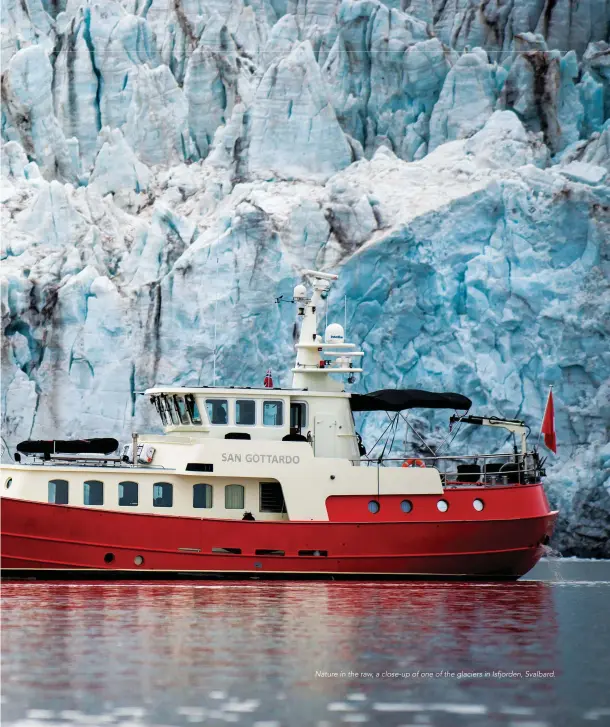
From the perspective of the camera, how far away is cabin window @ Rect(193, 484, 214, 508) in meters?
21.6

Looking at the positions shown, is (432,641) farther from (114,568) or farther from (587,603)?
(114,568)

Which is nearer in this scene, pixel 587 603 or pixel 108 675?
pixel 108 675

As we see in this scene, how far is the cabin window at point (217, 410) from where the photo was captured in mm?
21922

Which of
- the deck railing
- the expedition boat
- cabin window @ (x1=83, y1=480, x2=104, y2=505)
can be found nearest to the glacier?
the deck railing

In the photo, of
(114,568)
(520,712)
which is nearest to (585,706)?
(520,712)

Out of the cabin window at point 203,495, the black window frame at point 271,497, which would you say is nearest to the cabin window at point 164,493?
the cabin window at point 203,495

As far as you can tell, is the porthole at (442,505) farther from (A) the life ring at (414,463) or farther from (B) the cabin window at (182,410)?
(B) the cabin window at (182,410)

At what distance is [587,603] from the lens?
19.0 m

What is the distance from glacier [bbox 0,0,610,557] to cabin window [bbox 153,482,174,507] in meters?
11.3

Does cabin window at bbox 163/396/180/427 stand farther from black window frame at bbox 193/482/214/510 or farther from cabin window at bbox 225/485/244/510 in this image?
cabin window at bbox 225/485/244/510

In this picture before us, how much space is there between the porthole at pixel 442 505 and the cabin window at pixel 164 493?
14.4 ft

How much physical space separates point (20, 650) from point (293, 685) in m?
2.94

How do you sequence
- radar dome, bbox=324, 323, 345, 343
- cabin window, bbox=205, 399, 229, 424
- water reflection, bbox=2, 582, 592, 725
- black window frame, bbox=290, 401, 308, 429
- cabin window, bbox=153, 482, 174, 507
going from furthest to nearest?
radar dome, bbox=324, 323, 345, 343 → black window frame, bbox=290, 401, 308, 429 → cabin window, bbox=205, 399, 229, 424 → cabin window, bbox=153, 482, 174, 507 → water reflection, bbox=2, 582, 592, 725

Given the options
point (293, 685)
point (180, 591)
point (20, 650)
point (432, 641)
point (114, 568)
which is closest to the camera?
point (293, 685)
